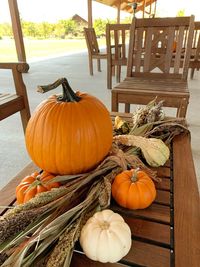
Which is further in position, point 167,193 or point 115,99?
point 115,99

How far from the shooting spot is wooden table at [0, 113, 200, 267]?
420mm

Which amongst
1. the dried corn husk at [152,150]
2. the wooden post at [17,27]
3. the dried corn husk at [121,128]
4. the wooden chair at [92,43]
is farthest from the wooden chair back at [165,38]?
the wooden post at [17,27]

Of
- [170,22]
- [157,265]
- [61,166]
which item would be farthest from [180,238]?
[170,22]

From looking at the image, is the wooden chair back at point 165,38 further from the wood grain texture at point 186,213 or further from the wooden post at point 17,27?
the wooden post at point 17,27

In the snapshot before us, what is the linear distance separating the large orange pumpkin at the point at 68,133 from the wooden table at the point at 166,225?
14 centimetres

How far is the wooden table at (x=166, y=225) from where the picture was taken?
1.38 ft

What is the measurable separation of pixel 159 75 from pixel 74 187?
1.49 m

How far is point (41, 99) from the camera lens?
105 inches

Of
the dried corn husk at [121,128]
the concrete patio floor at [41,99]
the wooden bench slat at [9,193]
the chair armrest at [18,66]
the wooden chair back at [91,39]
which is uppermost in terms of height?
the wooden chair back at [91,39]

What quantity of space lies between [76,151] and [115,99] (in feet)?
→ 3.33

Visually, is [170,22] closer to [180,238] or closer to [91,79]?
[180,238]

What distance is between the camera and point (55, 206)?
476mm

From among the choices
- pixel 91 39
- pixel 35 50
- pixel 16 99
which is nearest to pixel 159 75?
pixel 16 99

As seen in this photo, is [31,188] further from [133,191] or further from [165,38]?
[165,38]
